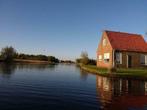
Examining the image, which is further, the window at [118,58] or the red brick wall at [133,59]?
the red brick wall at [133,59]

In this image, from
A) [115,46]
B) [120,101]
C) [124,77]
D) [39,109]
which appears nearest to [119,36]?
[115,46]

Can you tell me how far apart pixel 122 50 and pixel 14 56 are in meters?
84.9

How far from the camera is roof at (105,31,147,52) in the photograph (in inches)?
1516

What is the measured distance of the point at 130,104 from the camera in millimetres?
11641

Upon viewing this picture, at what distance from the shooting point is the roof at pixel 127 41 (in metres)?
38.5

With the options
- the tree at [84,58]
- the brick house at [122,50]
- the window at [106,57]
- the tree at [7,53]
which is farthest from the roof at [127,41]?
the tree at [7,53]

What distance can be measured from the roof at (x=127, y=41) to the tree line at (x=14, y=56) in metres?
68.8

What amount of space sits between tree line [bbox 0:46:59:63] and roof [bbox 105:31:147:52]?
226 feet

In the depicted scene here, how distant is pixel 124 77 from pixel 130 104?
14616mm

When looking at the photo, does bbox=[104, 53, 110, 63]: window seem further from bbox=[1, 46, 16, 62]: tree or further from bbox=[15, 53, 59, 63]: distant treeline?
bbox=[15, 53, 59, 63]: distant treeline

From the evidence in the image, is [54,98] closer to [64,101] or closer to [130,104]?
[64,101]

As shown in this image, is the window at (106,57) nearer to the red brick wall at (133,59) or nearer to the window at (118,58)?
the window at (118,58)

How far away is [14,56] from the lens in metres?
112

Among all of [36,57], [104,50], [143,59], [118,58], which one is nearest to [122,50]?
[118,58]
